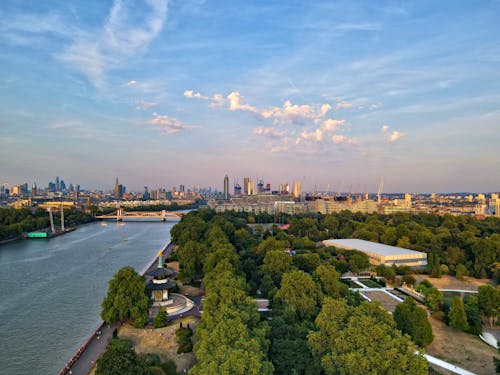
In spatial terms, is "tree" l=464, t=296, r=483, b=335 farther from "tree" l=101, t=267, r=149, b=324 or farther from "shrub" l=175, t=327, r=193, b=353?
"tree" l=101, t=267, r=149, b=324

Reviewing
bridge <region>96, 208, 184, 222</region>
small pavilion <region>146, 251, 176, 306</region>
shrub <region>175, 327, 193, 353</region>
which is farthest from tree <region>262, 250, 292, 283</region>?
bridge <region>96, 208, 184, 222</region>

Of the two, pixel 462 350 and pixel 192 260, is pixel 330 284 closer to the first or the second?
pixel 462 350

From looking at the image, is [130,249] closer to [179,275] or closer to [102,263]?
[102,263]

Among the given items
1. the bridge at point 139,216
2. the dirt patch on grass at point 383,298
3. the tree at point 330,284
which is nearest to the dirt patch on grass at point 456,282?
the dirt patch on grass at point 383,298

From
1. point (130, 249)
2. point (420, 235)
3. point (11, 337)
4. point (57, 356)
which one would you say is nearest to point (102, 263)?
point (130, 249)

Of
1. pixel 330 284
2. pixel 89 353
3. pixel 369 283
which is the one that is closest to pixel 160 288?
pixel 89 353

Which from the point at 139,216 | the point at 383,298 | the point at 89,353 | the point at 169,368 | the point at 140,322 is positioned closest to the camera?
the point at 169,368
